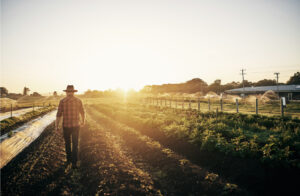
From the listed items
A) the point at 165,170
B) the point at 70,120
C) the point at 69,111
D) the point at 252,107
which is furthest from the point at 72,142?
the point at 252,107

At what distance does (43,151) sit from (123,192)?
4830 millimetres

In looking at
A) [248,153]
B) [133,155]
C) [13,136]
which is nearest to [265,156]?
[248,153]

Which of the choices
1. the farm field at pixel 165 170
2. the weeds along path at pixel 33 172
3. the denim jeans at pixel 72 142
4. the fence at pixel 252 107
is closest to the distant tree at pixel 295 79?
the fence at pixel 252 107

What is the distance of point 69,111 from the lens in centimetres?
565

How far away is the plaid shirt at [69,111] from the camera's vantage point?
561cm

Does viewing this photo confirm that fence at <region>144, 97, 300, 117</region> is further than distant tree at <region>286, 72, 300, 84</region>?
No

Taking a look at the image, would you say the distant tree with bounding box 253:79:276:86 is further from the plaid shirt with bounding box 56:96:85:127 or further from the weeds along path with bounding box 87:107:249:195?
the plaid shirt with bounding box 56:96:85:127

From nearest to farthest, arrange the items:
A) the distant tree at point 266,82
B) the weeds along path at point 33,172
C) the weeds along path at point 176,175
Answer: the weeds along path at point 176,175, the weeds along path at point 33,172, the distant tree at point 266,82

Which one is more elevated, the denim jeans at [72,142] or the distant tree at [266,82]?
the distant tree at [266,82]

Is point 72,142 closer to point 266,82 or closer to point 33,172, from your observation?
point 33,172

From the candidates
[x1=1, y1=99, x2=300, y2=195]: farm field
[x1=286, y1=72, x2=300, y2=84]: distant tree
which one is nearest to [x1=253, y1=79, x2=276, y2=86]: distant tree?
[x1=286, y1=72, x2=300, y2=84]: distant tree

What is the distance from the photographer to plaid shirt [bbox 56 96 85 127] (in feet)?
18.4

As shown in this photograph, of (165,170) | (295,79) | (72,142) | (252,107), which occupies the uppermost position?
(295,79)

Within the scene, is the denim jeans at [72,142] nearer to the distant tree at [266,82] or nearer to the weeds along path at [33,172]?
the weeds along path at [33,172]
